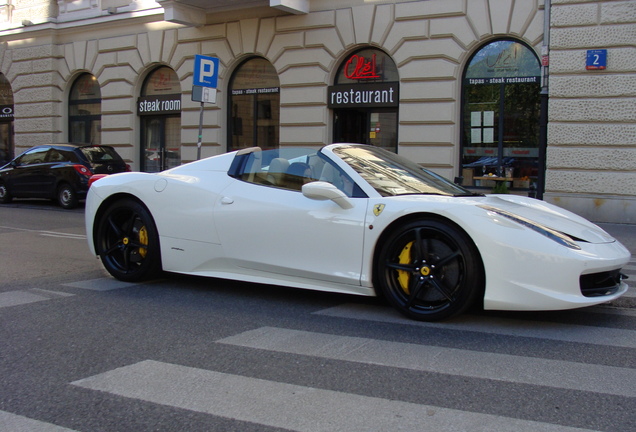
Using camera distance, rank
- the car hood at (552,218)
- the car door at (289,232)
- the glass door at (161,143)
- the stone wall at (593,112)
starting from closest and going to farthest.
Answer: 1. the car hood at (552,218)
2. the car door at (289,232)
3. the stone wall at (593,112)
4. the glass door at (161,143)

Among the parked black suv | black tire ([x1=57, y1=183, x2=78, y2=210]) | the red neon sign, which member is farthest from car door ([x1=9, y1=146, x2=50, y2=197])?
the red neon sign

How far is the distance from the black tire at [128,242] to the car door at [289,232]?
2.82ft

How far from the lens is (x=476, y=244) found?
173 inches

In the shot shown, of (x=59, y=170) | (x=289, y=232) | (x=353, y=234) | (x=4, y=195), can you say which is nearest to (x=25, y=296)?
(x=289, y=232)

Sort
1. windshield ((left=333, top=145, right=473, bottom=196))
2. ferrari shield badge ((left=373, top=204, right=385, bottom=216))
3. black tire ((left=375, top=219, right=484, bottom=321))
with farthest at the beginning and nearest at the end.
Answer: windshield ((left=333, top=145, right=473, bottom=196)) → ferrari shield badge ((left=373, top=204, right=385, bottom=216)) → black tire ((left=375, top=219, right=484, bottom=321))

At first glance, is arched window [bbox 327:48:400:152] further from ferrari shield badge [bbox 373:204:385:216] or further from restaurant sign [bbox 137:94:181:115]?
ferrari shield badge [bbox 373:204:385:216]

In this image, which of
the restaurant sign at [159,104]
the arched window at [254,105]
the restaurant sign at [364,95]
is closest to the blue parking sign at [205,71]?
the restaurant sign at [364,95]

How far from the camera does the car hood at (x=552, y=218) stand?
4.58m

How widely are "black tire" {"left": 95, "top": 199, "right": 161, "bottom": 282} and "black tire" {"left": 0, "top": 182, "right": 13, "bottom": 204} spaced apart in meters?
12.7

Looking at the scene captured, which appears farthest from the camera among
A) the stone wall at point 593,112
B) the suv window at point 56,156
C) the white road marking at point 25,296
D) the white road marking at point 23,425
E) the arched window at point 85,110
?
the arched window at point 85,110

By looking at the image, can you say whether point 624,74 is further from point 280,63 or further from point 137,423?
point 137,423

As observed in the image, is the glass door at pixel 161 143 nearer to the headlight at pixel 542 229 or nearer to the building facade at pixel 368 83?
the building facade at pixel 368 83

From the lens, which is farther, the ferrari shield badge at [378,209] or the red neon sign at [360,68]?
the red neon sign at [360,68]

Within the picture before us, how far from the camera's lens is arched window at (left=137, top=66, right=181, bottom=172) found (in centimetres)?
1936
